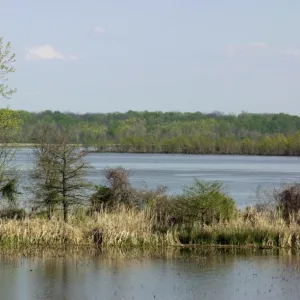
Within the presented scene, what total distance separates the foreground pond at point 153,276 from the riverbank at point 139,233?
30.8 inches

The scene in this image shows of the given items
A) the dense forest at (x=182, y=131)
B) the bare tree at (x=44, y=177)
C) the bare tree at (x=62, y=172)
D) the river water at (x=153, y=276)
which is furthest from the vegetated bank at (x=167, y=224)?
the dense forest at (x=182, y=131)

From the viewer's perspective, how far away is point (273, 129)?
170250 millimetres

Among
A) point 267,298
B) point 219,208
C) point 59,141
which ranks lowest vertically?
point 267,298

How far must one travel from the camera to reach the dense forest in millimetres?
122062

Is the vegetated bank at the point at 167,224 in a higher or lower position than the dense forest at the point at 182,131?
lower

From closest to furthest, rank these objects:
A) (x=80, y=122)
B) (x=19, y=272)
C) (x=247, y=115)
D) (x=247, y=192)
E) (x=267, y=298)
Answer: (x=267, y=298)
(x=19, y=272)
(x=247, y=192)
(x=80, y=122)
(x=247, y=115)

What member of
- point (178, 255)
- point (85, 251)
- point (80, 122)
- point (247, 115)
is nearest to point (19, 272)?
point (85, 251)

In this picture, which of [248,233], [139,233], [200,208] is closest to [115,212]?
[139,233]

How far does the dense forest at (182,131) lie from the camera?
12206 centimetres

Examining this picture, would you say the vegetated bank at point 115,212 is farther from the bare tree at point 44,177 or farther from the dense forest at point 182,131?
the dense forest at point 182,131

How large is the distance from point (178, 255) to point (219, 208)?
2.76 metres

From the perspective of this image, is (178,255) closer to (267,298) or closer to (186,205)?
(186,205)

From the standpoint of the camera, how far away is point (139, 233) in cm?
2236

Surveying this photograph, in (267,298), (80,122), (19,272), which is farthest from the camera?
(80,122)
